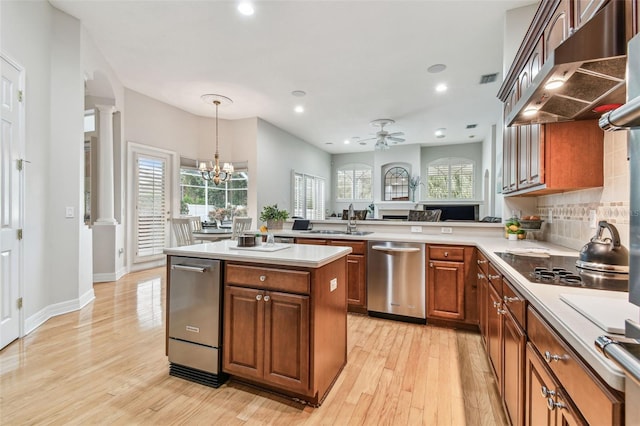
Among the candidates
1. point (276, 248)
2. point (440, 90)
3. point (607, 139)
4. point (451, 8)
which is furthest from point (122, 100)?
point (607, 139)

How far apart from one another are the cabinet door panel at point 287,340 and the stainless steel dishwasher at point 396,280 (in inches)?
64.8

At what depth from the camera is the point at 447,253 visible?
2.95 m

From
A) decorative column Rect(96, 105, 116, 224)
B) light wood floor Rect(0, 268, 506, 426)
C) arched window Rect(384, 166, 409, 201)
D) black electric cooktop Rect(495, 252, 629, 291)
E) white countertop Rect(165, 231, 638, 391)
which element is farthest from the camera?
arched window Rect(384, 166, 409, 201)

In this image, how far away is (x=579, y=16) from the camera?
1.48 metres

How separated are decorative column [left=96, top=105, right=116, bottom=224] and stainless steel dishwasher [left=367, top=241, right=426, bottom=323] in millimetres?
4177

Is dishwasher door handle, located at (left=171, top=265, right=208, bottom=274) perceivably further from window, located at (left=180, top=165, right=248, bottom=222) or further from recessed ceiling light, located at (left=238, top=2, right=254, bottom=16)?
window, located at (left=180, top=165, right=248, bottom=222)

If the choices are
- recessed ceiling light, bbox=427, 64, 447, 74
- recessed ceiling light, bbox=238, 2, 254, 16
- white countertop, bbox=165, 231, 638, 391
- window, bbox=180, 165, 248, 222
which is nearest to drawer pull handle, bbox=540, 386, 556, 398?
white countertop, bbox=165, 231, 638, 391

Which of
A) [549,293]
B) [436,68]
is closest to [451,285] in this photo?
[549,293]

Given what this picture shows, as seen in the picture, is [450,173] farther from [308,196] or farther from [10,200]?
[10,200]

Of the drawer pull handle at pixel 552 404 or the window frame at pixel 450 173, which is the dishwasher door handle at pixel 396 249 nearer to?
the drawer pull handle at pixel 552 404

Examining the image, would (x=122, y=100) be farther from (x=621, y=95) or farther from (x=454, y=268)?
(x=621, y=95)

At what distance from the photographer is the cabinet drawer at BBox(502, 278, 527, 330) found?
1.27 meters

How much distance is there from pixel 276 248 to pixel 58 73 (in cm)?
330

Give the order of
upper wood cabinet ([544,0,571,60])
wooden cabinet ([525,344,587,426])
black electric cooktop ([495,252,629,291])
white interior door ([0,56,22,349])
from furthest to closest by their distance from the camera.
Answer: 1. white interior door ([0,56,22,349])
2. upper wood cabinet ([544,0,571,60])
3. black electric cooktop ([495,252,629,291])
4. wooden cabinet ([525,344,587,426])
